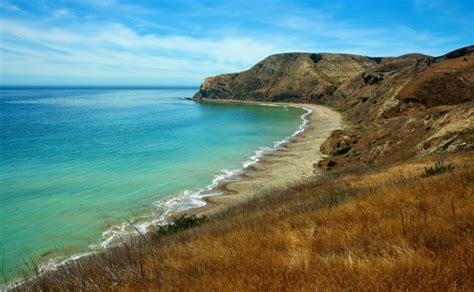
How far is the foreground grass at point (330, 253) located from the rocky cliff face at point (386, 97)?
42.9 ft

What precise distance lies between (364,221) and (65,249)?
1417cm

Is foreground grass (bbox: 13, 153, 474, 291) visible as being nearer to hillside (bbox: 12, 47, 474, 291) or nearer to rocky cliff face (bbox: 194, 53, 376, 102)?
hillside (bbox: 12, 47, 474, 291)

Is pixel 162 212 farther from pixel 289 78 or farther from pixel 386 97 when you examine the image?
pixel 289 78

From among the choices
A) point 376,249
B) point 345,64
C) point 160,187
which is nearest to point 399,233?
point 376,249

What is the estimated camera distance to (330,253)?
15.8ft

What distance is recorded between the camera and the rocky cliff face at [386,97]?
79.1 feet

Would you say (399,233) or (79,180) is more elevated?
(399,233)

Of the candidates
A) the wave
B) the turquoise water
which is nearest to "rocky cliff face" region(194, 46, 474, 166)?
the wave

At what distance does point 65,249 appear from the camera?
15.7m

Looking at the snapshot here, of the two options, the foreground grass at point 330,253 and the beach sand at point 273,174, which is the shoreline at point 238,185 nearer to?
the beach sand at point 273,174

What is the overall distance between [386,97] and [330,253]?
60111 mm

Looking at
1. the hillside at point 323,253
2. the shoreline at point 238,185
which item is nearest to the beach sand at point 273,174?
the shoreline at point 238,185

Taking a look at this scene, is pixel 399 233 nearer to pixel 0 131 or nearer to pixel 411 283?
pixel 411 283

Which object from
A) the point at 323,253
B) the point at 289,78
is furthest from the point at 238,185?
the point at 289,78
